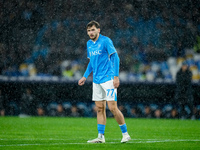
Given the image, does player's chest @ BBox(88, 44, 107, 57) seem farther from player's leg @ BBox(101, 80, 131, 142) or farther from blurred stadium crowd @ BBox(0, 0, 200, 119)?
blurred stadium crowd @ BBox(0, 0, 200, 119)

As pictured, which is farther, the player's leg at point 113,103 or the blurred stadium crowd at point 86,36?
the blurred stadium crowd at point 86,36

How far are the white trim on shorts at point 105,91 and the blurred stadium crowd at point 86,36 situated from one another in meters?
9.74

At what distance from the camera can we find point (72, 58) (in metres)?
18.1

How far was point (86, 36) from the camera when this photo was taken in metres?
19.6

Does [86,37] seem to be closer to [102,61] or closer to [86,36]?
[86,36]

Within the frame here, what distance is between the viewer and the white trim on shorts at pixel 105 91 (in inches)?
268

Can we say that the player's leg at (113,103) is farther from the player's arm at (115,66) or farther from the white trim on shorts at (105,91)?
the player's arm at (115,66)

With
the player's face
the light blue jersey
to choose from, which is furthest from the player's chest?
the player's face

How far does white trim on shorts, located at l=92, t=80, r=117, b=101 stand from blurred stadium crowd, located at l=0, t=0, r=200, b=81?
31.9 feet

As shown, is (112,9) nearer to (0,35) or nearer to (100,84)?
(0,35)

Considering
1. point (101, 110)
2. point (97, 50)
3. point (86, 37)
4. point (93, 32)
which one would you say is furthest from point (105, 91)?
point (86, 37)

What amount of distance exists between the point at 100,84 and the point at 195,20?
1333 centimetres

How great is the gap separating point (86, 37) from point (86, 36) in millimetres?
136

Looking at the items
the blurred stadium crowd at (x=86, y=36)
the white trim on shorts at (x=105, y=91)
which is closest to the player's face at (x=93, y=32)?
the white trim on shorts at (x=105, y=91)
